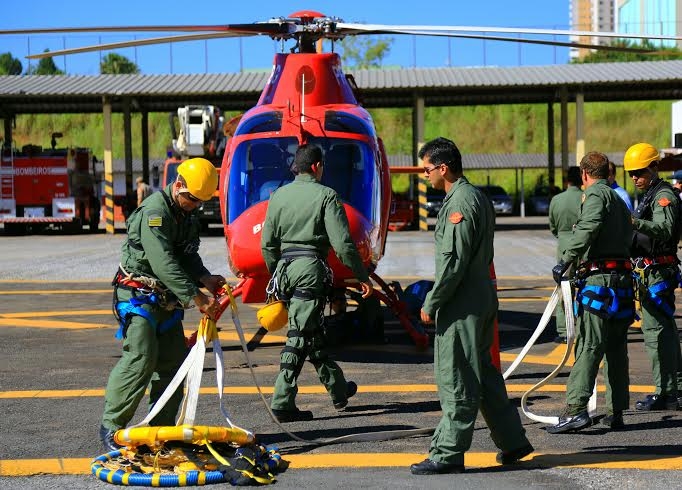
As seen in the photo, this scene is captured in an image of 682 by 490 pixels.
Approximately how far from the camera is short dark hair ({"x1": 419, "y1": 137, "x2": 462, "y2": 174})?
6336 millimetres

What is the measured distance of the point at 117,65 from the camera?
11375 cm

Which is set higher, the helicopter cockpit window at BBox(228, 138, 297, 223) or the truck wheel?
the helicopter cockpit window at BBox(228, 138, 297, 223)

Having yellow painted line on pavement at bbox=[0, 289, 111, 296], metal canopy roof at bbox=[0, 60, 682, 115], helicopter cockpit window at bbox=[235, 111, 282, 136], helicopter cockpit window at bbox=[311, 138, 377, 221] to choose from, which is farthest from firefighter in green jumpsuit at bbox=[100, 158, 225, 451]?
metal canopy roof at bbox=[0, 60, 682, 115]

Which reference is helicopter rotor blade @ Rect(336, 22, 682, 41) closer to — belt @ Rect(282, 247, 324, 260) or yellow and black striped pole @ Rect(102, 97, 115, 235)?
belt @ Rect(282, 247, 324, 260)

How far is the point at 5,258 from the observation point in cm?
2570

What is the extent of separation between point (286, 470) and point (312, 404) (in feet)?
7.06

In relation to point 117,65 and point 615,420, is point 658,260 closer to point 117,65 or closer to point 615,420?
point 615,420

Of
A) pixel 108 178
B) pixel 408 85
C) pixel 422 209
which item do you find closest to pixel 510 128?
pixel 422 209

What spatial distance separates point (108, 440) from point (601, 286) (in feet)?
11.2

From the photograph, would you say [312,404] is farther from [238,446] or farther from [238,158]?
[238,158]

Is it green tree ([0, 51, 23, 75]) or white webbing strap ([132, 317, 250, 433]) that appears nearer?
white webbing strap ([132, 317, 250, 433])

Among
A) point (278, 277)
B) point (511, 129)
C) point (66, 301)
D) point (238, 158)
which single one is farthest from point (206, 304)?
point (511, 129)

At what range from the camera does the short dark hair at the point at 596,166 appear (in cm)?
743

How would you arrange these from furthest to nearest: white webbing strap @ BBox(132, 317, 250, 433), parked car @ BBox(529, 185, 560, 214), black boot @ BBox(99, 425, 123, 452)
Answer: parked car @ BBox(529, 185, 560, 214) < black boot @ BBox(99, 425, 123, 452) < white webbing strap @ BBox(132, 317, 250, 433)
